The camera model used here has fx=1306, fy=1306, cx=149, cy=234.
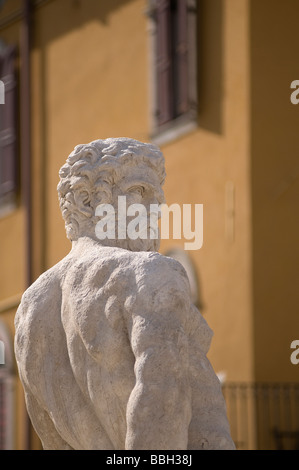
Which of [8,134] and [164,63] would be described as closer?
[164,63]

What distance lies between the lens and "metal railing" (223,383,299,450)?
1209 cm

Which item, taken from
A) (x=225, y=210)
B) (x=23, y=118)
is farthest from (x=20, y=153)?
(x=225, y=210)

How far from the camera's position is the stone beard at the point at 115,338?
3490 millimetres

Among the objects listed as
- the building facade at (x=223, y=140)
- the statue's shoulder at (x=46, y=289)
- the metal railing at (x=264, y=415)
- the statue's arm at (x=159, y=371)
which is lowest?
the statue's arm at (x=159, y=371)

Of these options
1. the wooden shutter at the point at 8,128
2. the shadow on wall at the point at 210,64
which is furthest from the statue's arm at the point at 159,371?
the wooden shutter at the point at 8,128

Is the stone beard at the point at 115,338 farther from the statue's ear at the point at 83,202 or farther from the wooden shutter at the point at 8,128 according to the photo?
the wooden shutter at the point at 8,128

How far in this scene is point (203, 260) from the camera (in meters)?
13.3

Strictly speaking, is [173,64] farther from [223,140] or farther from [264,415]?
[264,415]

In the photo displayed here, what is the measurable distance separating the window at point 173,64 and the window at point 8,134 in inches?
124

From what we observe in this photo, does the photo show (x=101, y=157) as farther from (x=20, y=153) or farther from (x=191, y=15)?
(x=20, y=153)

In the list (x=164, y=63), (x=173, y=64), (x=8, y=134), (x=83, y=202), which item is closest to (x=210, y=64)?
(x=173, y=64)

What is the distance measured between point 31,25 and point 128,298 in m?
13.6

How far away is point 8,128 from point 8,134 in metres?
0.09

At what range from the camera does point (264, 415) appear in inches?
484
